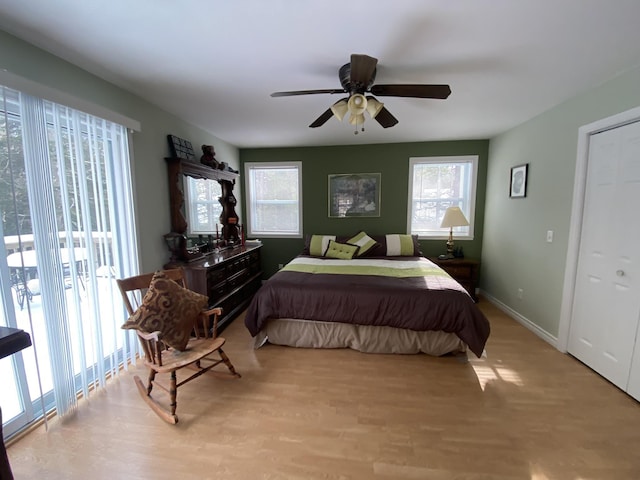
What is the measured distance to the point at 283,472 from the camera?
4.61ft

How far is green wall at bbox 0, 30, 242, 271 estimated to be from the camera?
163 centimetres

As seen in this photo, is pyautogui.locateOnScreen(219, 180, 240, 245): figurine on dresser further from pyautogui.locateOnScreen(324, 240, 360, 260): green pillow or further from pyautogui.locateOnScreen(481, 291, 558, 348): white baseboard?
pyautogui.locateOnScreen(481, 291, 558, 348): white baseboard

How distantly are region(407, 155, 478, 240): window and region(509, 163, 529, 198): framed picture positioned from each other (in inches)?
27.5

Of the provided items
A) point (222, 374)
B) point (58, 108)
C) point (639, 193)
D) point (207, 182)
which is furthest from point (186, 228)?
point (639, 193)

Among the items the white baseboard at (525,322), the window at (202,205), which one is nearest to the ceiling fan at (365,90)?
the window at (202,205)

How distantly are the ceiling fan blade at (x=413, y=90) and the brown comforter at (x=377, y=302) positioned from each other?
159cm

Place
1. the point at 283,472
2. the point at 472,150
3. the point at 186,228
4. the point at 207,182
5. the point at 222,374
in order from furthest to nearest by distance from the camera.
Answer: the point at 472,150 < the point at 207,182 < the point at 186,228 < the point at 222,374 < the point at 283,472

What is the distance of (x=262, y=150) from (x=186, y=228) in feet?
7.11

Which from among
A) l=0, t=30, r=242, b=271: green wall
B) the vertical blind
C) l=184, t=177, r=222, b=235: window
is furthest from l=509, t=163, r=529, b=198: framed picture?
the vertical blind

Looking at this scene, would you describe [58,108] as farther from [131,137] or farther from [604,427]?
[604,427]

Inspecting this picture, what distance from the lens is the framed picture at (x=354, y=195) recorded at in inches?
168

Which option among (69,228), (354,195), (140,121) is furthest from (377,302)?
(140,121)

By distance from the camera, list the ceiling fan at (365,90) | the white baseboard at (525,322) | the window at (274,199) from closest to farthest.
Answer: the ceiling fan at (365,90)
the white baseboard at (525,322)
the window at (274,199)

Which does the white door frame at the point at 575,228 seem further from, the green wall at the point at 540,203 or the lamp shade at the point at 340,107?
the lamp shade at the point at 340,107
